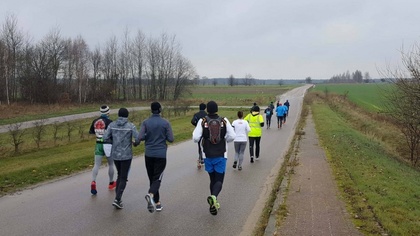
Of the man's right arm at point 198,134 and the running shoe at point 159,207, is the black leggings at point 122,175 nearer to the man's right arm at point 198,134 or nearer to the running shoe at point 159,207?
the running shoe at point 159,207

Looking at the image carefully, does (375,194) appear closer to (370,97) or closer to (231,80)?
(370,97)

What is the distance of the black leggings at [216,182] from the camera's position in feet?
22.5

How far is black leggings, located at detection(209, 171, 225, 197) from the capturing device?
6855mm

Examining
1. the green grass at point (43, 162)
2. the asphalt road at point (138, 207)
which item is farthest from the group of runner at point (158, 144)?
the green grass at point (43, 162)

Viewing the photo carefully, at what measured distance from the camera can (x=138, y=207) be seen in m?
7.15

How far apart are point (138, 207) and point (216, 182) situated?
5.17 ft

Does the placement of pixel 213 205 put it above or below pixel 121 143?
below

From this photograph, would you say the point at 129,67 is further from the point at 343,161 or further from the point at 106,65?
the point at 343,161

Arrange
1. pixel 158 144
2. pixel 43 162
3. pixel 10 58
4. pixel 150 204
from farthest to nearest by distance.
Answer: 1. pixel 10 58
2. pixel 43 162
3. pixel 158 144
4. pixel 150 204

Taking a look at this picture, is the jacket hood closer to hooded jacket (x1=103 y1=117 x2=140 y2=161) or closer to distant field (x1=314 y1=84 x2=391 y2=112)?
hooded jacket (x1=103 y1=117 x2=140 y2=161)

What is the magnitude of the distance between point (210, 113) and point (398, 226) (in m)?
3.62

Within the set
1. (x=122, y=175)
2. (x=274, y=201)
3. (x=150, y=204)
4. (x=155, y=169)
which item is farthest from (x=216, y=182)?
(x=122, y=175)

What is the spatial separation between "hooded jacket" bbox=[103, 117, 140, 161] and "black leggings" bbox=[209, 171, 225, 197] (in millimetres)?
1617

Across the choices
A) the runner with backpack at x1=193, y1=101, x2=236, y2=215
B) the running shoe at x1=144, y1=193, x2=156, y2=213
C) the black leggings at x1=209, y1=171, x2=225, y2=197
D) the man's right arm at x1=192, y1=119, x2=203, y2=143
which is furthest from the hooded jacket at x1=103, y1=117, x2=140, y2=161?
the black leggings at x1=209, y1=171, x2=225, y2=197
